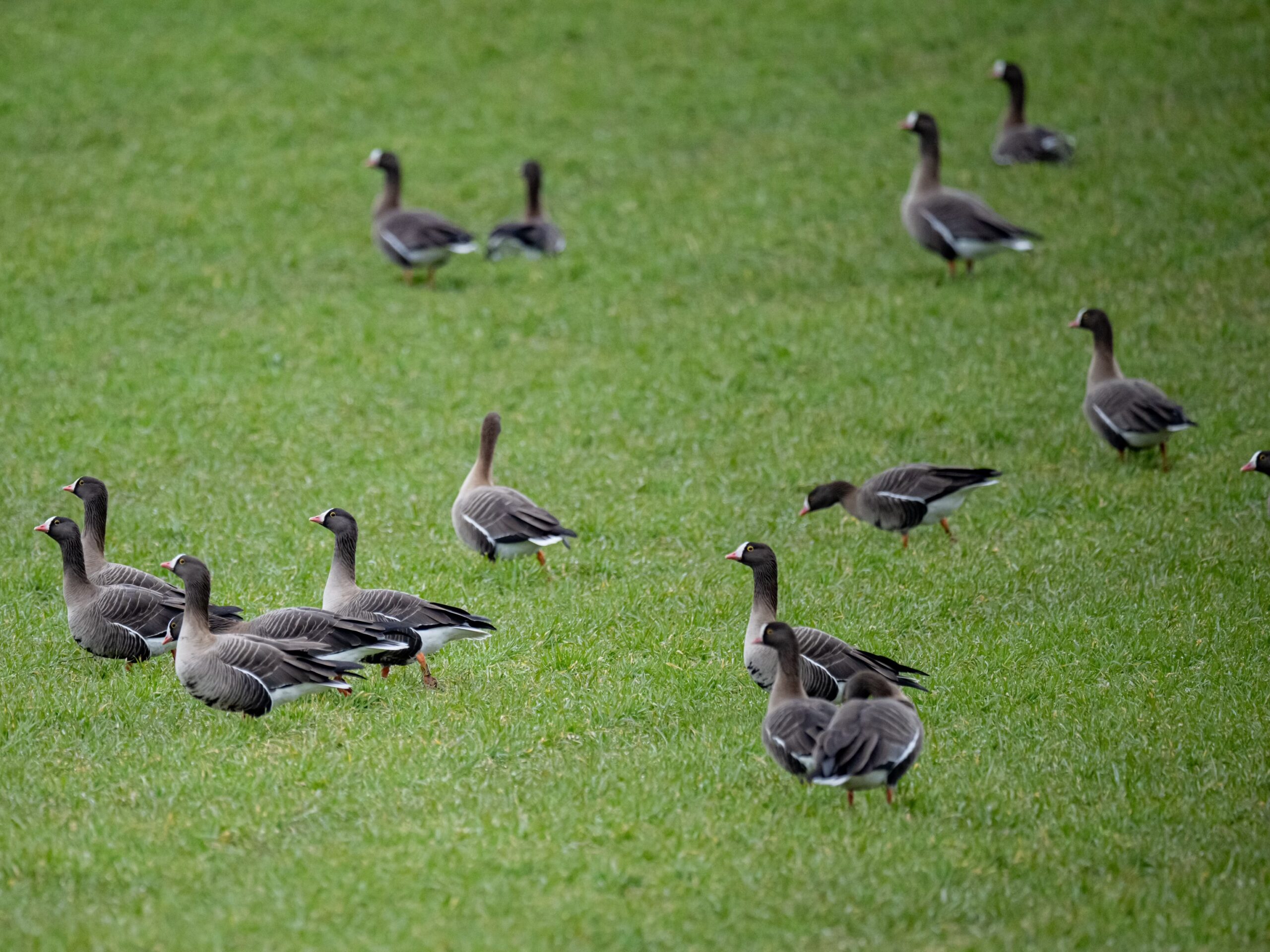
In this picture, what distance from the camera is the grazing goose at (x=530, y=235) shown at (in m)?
22.4

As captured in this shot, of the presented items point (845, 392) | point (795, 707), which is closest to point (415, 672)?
point (795, 707)

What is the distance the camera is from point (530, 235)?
22.4 meters

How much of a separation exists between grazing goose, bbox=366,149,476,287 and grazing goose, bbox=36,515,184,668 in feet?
37.0

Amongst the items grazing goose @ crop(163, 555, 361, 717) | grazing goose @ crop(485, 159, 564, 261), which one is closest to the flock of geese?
grazing goose @ crop(163, 555, 361, 717)

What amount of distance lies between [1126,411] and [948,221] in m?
Result: 6.47

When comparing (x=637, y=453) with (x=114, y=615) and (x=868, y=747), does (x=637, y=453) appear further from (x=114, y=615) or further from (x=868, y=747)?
(x=868, y=747)

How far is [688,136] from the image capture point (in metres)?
27.4

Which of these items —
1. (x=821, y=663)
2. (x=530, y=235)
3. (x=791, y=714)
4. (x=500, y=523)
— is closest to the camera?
(x=791, y=714)

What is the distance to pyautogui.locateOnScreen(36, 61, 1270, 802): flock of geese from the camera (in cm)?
802

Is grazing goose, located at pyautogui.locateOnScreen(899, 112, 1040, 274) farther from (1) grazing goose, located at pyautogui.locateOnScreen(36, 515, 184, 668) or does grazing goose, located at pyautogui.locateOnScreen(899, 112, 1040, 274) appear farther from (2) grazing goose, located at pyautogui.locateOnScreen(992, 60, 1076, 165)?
(1) grazing goose, located at pyautogui.locateOnScreen(36, 515, 184, 668)

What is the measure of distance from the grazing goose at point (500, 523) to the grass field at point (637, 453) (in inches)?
13.7

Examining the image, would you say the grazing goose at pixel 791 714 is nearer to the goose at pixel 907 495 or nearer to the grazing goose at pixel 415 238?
the goose at pixel 907 495

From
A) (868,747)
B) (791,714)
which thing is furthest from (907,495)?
(868,747)

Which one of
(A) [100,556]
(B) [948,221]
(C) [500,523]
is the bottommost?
(A) [100,556]
